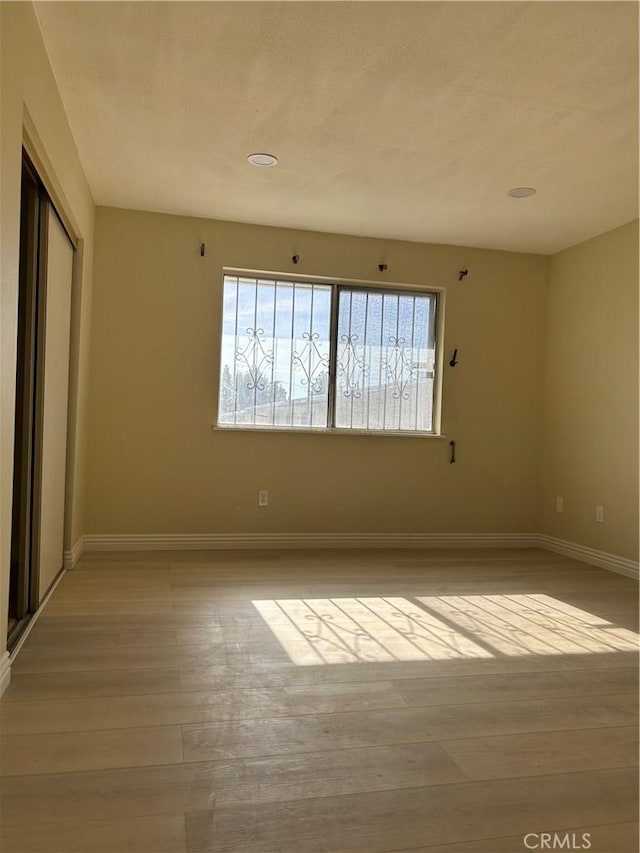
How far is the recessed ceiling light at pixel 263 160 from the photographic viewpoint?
3.38m

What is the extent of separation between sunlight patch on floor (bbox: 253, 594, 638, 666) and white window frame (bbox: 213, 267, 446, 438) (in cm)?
167

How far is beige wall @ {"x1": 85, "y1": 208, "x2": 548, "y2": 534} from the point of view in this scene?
4.36 metres

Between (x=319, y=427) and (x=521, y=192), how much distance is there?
2170 mm

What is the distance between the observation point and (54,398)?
321 centimetres

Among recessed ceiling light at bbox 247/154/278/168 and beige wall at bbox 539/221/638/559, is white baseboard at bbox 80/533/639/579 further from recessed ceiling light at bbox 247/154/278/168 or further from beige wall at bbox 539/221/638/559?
recessed ceiling light at bbox 247/154/278/168

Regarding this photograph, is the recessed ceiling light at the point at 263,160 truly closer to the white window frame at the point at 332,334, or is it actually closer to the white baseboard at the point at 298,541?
the white window frame at the point at 332,334

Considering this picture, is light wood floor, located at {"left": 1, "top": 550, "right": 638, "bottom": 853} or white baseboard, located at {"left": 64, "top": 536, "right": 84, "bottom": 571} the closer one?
light wood floor, located at {"left": 1, "top": 550, "right": 638, "bottom": 853}

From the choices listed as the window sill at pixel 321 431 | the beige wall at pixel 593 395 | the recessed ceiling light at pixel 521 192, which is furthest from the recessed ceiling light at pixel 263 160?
the beige wall at pixel 593 395

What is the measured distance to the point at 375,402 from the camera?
486 cm

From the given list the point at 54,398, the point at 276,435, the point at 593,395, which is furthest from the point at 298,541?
the point at 593,395

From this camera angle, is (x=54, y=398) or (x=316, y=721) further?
(x=54, y=398)

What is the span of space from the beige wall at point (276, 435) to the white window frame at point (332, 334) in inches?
1.9

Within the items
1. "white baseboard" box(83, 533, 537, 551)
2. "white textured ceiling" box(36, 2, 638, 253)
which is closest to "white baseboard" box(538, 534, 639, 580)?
"white baseboard" box(83, 533, 537, 551)

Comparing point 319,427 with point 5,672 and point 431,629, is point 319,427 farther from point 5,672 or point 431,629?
point 5,672
